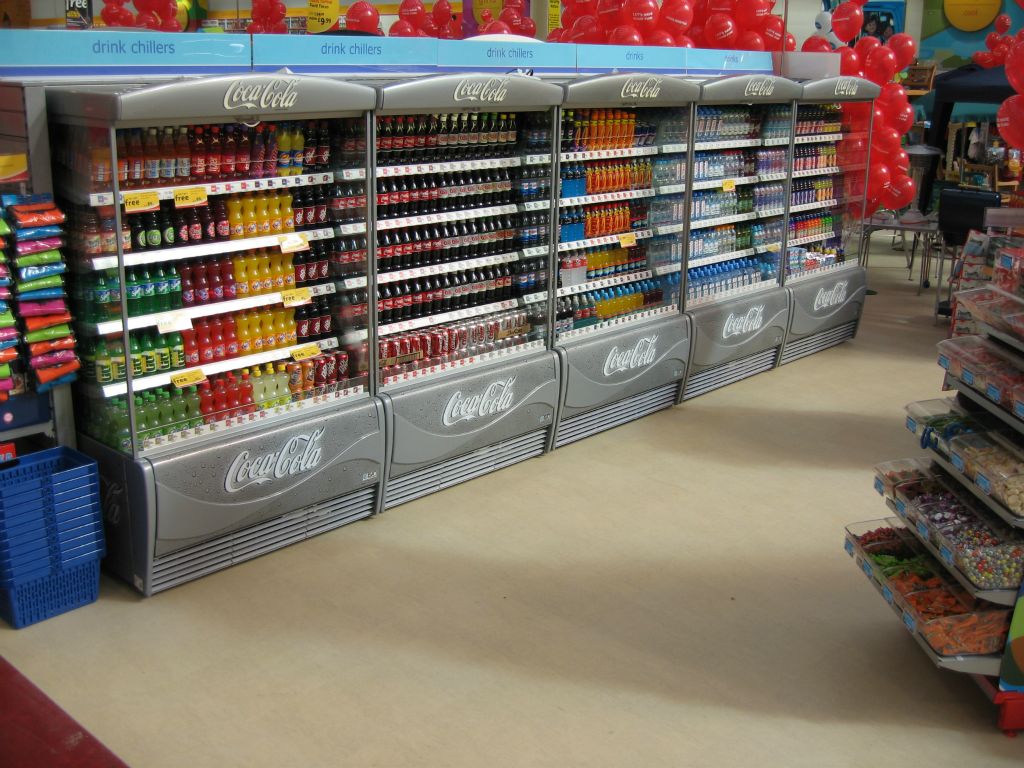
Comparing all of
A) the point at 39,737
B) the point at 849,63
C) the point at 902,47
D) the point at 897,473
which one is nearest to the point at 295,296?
the point at 39,737

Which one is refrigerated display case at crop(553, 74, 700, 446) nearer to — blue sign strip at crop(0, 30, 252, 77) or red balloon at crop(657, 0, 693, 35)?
red balloon at crop(657, 0, 693, 35)

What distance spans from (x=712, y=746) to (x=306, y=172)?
3239 millimetres

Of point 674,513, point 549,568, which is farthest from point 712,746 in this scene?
point 674,513

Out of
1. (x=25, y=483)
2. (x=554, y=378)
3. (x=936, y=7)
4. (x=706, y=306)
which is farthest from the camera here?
(x=936, y=7)

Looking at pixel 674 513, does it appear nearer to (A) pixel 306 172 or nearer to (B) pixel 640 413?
(B) pixel 640 413

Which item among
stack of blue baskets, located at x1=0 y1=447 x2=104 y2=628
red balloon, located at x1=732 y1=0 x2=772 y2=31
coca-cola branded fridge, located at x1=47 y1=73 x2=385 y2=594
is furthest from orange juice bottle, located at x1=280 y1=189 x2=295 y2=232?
red balloon, located at x1=732 y1=0 x2=772 y2=31

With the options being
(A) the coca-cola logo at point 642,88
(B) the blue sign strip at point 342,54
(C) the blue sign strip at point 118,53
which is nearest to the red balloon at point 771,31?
(A) the coca-cola logo at point 642,88

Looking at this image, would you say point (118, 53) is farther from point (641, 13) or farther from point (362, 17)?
point (362, 17)

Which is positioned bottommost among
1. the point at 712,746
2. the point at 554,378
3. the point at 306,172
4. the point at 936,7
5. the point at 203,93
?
the point at 712,746

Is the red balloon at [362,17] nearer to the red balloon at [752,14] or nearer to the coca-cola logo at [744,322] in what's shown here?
the red balloon at [752,14]

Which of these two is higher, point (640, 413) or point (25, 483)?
point (25, 483)

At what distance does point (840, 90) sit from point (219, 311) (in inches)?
224

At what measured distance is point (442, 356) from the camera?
19.0 ft

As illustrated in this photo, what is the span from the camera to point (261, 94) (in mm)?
4480
